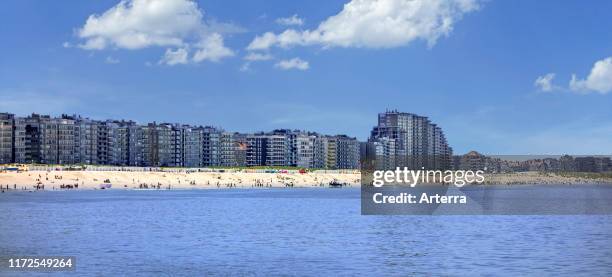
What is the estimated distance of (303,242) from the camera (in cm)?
6781

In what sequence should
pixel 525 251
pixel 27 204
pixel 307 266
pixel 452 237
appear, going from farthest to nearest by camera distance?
pixel 27 204, pixel 452 237, pixel 525 251, pixel 307 266

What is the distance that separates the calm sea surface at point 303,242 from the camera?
→ 52844mm

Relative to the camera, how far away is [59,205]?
117 metres

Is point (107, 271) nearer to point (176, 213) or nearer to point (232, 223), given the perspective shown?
point (232, 223)

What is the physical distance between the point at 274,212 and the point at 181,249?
48244mm

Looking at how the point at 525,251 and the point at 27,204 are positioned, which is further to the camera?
the point at 27,204

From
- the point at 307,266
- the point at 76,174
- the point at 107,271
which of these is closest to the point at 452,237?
the point at 307,266

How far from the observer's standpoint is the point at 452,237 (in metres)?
74.4

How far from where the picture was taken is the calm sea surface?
52844 millimetres

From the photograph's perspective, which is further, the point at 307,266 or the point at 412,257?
the point at 412,257

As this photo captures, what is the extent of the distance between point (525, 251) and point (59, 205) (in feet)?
246

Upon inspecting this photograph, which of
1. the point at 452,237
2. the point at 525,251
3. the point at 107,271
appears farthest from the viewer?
the point at 452,237

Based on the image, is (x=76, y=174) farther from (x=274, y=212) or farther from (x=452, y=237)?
(x=452, y=237)

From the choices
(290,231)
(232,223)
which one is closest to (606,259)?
(290,231)
